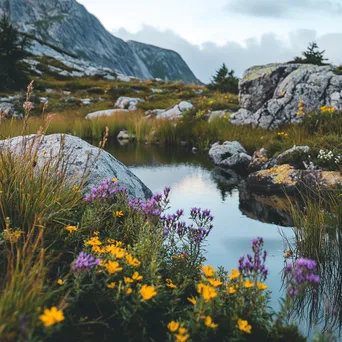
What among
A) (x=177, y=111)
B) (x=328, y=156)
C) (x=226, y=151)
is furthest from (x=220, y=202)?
(x=177, y=111)

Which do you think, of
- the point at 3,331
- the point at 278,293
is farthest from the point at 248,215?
the point at 3,331

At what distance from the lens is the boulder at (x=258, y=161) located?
13656mm

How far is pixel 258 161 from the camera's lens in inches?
543

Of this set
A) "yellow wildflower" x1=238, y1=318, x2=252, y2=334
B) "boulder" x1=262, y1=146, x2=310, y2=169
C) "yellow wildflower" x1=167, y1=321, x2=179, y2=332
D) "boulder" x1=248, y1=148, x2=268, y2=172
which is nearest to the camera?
"yellow wildflower" x1=167, y1=321, x2=179, y2=332

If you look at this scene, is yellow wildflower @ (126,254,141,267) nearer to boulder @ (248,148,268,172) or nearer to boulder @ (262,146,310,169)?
boulder @ (262,146,310,169)

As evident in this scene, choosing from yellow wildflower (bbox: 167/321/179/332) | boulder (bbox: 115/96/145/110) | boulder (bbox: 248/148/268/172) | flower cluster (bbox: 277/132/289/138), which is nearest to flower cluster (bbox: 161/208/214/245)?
yellow wildflower (bbox: 167/321/179/332)

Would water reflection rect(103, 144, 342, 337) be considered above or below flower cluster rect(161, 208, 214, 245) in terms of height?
below

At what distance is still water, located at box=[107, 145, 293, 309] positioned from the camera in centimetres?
648

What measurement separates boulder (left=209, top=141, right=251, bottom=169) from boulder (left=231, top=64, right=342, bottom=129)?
9.96 feet

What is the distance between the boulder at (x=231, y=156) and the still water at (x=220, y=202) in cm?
38

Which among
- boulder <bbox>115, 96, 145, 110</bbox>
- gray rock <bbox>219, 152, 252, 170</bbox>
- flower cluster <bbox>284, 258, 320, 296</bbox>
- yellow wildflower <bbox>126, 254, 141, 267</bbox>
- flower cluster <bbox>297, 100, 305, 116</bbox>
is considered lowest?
gray rock <bbox>219, 152, 252, 170</bbox>

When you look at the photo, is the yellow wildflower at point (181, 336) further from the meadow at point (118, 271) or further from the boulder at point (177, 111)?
the boulder at point (177, 111)

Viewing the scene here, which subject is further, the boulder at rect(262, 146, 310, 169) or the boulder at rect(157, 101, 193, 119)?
the boulder at rect(157, 101, 193, 119)

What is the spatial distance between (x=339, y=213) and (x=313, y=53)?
896 inches
